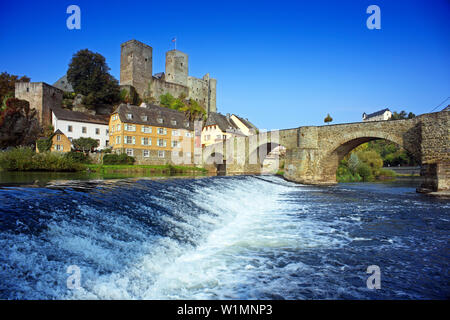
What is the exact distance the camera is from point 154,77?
55.9 meters

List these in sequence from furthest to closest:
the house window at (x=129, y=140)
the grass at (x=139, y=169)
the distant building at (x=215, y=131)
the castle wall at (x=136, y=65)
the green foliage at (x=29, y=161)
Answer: the castle wall at (x=136, y=65) → the distant building at (x=215, y=131) → the house window at (x=129, y=140) → the grass at (x=139, y=169) → the green foliage at (x=29, y=161)

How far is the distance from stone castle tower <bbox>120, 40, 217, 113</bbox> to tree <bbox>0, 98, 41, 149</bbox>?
673 inches

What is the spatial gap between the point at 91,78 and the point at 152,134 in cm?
1634

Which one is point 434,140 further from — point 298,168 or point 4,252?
point 4,252

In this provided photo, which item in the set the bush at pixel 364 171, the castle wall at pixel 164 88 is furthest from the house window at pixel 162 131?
the bush at pixel 364 171

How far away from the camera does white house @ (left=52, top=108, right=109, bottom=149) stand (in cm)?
3591

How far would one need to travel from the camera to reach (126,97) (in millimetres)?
47531

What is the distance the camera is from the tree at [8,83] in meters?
38.6

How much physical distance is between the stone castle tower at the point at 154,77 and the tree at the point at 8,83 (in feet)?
50.5

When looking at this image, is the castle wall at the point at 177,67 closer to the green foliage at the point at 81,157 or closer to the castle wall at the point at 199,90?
the castle wall at the point at 199,90

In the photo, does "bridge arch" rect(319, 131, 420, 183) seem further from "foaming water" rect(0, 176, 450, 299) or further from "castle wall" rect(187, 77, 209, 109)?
"castle wall" rect(187, 77, 209, 109)

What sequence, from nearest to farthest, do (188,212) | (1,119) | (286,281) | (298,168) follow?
1. (286,281)
2. (188,212)
3. (298,168)
4. (1,119)
